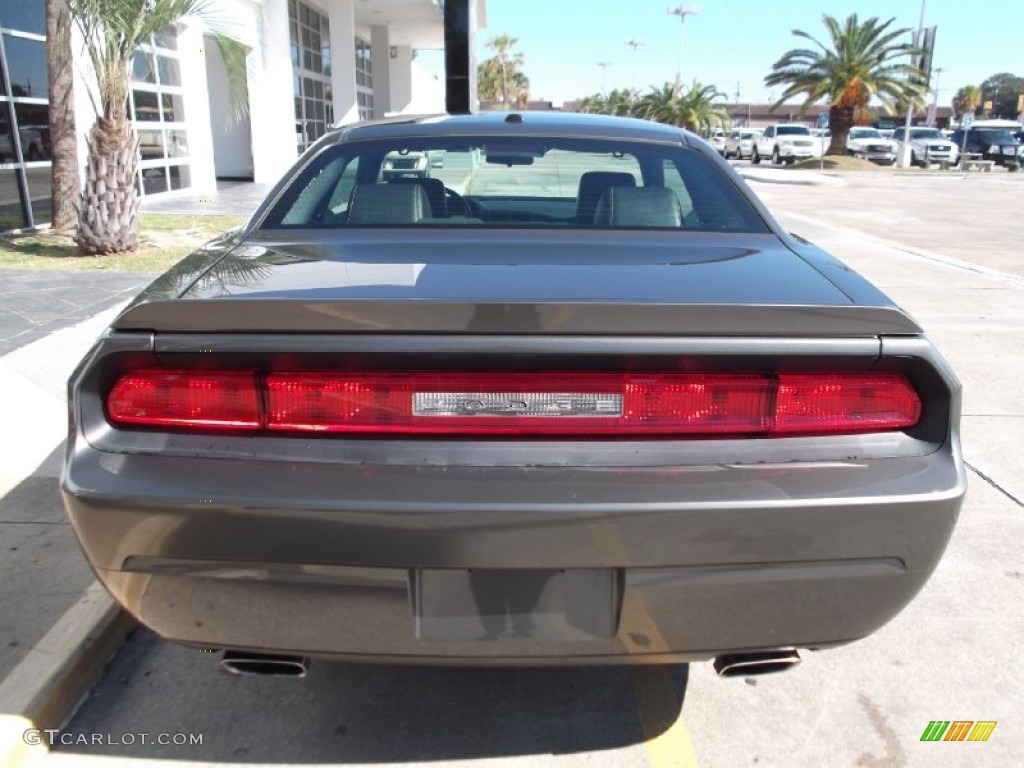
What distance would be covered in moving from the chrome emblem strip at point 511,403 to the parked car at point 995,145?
44025 mm

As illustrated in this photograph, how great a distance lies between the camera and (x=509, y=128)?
3.29 meters

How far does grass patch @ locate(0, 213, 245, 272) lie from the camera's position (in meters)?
8.26

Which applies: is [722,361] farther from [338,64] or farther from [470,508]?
[338,64]

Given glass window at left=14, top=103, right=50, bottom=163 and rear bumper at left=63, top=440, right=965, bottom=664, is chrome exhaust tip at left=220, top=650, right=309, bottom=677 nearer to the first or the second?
rear bumper at left=63, top=440, right=965, bottom=664

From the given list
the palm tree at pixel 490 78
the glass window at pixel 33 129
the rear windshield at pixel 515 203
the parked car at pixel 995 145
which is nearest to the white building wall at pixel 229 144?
the glass window at pixel 33 129

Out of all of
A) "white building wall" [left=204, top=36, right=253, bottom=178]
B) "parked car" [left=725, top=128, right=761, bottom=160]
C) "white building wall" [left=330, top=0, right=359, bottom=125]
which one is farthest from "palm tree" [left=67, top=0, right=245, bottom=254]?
"parked car" [left=725, top=128, right=761, bottom=160]

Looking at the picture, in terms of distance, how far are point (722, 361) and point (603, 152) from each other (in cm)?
164

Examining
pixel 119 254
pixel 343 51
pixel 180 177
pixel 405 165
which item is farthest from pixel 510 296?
pixel 343 51

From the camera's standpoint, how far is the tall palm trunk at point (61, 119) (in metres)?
8.42

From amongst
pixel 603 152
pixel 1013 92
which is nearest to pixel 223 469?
pixel 603 152

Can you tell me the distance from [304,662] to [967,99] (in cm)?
12308

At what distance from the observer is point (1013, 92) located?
110m

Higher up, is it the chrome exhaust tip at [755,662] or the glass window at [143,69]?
the glass window at [143,69]

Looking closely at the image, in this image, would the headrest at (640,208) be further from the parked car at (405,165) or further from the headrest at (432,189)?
the parked car at (405,165)
